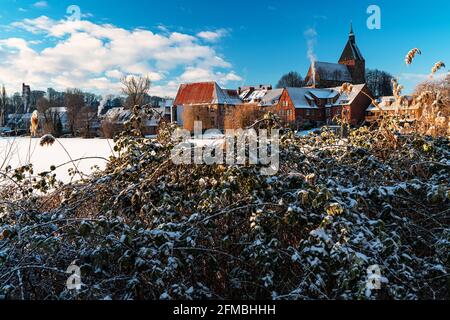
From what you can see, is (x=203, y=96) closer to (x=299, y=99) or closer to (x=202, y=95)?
(x=202, y=95)

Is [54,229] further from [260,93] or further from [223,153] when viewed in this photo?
[260,93]

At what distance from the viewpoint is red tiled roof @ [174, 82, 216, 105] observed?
170 feet

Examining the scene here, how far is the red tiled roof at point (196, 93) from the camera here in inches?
2035

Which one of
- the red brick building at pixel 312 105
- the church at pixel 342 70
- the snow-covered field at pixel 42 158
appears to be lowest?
the snow-covered field at pixel 42 158

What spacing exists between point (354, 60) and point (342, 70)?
11.3 feet

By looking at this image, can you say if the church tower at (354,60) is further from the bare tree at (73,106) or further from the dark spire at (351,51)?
the bare tree at (73,106)

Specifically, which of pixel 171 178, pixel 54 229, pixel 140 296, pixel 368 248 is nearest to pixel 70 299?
pixel 140 296

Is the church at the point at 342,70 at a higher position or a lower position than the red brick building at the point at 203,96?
higher

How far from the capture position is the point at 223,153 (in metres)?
3.36

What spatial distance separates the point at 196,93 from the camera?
52938mm

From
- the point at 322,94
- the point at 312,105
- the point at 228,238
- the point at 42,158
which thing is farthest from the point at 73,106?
the point at 228,238

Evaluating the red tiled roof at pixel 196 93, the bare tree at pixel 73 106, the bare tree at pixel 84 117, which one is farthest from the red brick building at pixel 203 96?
the bare tree at pixel 73 106

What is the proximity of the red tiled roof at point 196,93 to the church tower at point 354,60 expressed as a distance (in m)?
31.5

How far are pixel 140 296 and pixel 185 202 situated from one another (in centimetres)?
98
